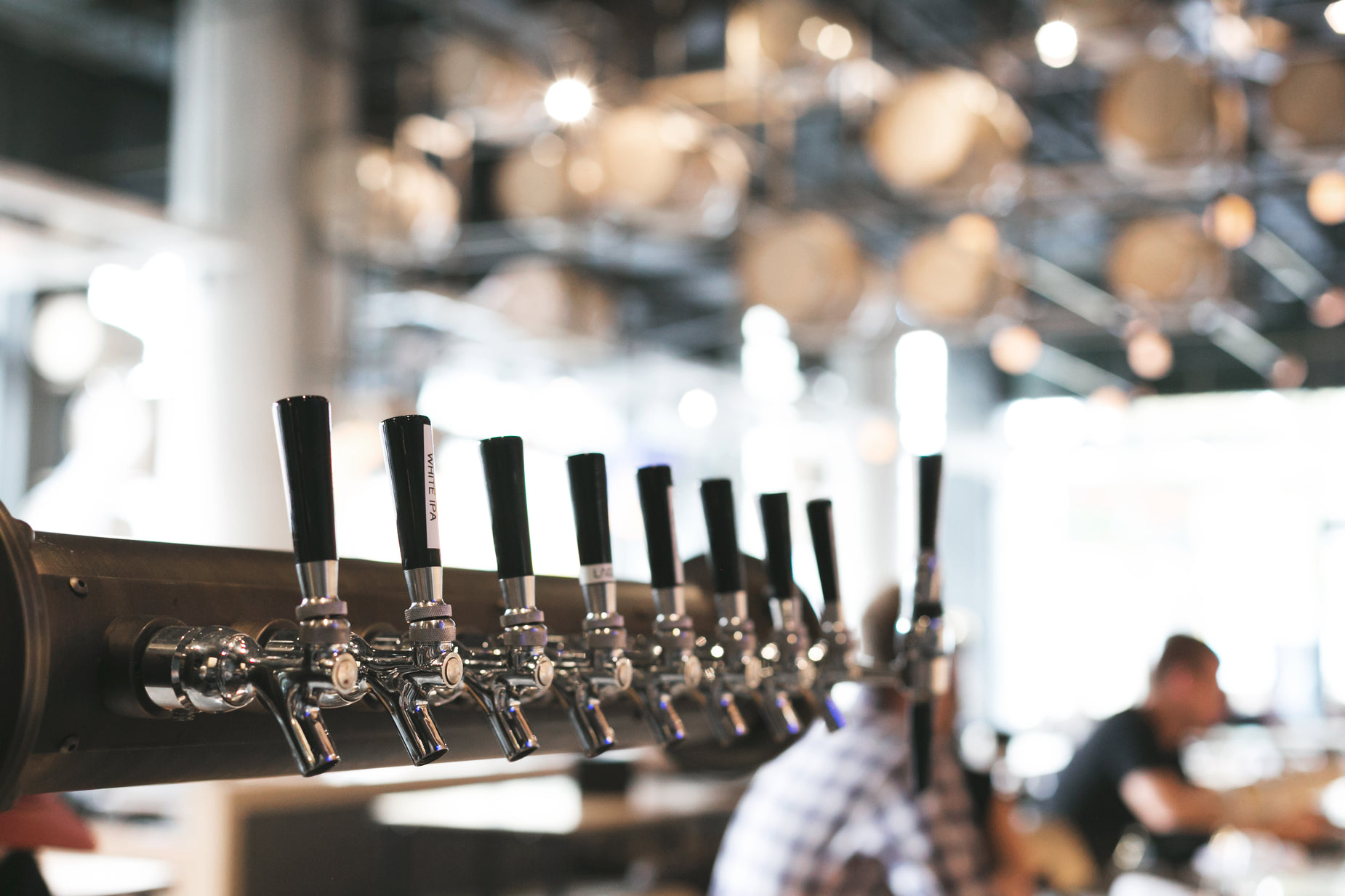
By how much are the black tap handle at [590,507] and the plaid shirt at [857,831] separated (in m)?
1.40

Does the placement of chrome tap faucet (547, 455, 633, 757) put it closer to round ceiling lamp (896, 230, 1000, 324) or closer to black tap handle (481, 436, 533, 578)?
black tap handle (481, 436, 533, 578)

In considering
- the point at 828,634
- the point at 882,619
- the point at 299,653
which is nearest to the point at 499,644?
the point at 299,653

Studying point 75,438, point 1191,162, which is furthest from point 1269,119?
point 75,438

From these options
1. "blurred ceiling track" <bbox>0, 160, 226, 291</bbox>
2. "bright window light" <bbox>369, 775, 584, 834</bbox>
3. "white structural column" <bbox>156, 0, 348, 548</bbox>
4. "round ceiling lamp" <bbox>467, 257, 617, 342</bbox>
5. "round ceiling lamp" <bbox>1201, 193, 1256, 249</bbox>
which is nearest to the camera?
"bright window light" <bbox>369, 775, 584, 834</bbox>

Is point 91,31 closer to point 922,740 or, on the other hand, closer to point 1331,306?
point 1331,306

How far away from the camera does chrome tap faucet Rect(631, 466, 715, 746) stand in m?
0.89

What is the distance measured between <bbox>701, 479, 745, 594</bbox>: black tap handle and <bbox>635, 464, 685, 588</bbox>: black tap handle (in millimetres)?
60

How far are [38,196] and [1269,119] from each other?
11.2ft

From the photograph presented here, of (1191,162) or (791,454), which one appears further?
(791,454)

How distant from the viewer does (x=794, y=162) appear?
25.1ft

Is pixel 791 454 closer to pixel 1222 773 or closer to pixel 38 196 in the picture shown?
pixel 1222 773

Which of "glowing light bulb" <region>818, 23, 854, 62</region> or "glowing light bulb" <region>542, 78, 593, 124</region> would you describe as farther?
"glowing light bulb" <region>542, 78, 593, 124</region>

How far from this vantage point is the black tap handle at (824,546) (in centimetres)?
112

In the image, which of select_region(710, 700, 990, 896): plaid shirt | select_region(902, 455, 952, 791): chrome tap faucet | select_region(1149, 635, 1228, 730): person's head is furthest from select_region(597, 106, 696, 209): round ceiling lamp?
select_region(902, 455, 952, 791): chrome tap faucet
